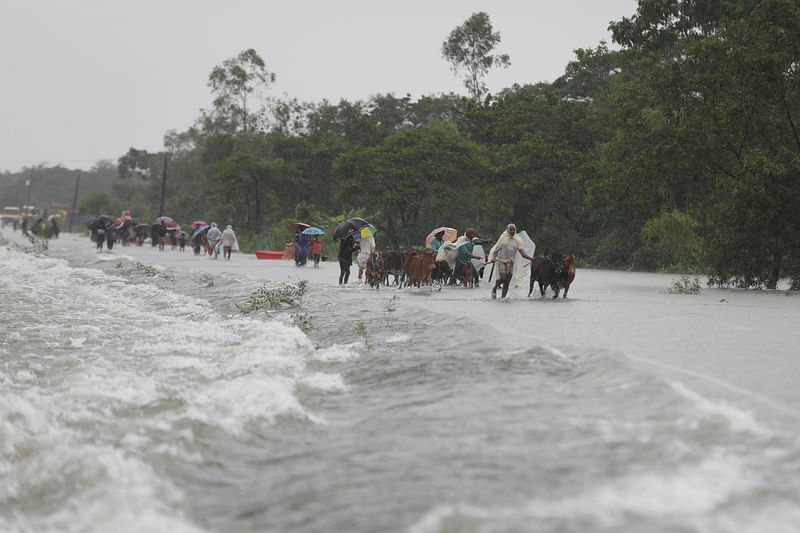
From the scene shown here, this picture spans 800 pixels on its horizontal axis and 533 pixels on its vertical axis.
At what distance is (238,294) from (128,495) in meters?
15.0

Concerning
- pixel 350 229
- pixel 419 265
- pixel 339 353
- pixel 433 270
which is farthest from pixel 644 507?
pixel 350 229

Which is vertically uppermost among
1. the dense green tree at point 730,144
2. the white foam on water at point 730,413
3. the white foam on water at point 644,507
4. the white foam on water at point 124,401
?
the dense green tree at point 730,144

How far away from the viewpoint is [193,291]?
21.9m

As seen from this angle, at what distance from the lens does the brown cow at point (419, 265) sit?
2312 centimetres

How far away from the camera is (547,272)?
67.0ft

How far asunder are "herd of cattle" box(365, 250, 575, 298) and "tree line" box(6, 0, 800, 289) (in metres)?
8.07

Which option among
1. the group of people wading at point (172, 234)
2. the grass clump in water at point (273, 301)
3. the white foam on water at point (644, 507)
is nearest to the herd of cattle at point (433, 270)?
the grass clump in water at point (273, 301)

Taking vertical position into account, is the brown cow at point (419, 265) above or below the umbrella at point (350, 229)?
below

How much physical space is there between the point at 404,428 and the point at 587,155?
46707mm

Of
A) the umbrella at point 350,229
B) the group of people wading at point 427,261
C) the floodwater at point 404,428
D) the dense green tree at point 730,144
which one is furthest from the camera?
the dense green tree at point 730,144

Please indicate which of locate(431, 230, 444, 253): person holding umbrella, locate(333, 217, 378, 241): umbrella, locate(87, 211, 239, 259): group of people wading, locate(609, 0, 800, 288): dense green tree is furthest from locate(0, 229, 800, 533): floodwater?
locate(87, 211, 239, 259): group of people wading

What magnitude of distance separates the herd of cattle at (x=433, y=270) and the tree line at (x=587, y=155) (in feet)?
26.5

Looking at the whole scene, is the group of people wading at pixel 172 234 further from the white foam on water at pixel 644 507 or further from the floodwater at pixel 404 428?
the white foam on water at pixel 644 507

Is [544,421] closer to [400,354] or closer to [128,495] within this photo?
[128,495]
